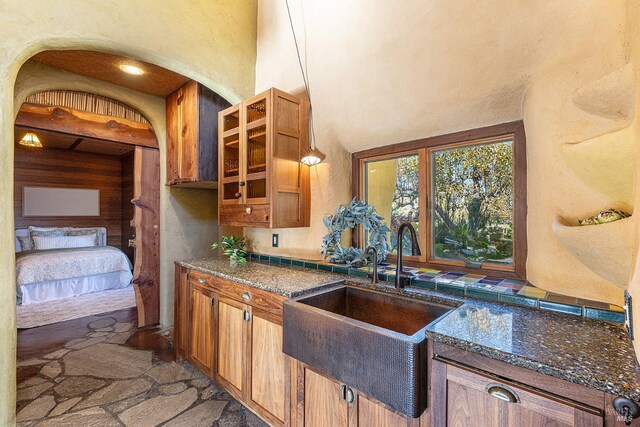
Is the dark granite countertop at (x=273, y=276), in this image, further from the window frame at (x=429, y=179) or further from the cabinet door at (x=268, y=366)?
the window frame at (x=429, y=179)

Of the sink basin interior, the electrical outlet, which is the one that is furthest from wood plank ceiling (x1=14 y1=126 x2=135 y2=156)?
the electrical outlet

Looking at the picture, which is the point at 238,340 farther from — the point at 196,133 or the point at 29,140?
the point at 29,140

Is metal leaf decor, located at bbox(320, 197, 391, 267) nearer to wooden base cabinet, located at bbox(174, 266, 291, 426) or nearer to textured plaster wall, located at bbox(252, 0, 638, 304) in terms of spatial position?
textured plaster wall, located at bbox(252, 0, 638, 304)

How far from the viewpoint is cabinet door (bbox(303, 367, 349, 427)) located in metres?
1.20

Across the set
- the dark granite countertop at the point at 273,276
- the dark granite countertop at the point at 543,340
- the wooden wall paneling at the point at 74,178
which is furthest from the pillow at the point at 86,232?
the dark granite countertop at the point at 543,340

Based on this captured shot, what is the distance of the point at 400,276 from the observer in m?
1.51

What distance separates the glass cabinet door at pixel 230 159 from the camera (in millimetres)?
2234

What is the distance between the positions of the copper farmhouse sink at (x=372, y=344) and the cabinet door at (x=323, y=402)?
0.09 m

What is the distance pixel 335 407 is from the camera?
1216 mm

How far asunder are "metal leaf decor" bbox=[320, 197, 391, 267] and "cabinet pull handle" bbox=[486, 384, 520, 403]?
2.77 feet

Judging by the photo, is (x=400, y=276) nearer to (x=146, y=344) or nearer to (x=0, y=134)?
(x=0, y=134)

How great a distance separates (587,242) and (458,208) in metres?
0.72

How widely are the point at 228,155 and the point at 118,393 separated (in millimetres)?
1825

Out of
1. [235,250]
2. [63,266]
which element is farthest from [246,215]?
[63,266]
